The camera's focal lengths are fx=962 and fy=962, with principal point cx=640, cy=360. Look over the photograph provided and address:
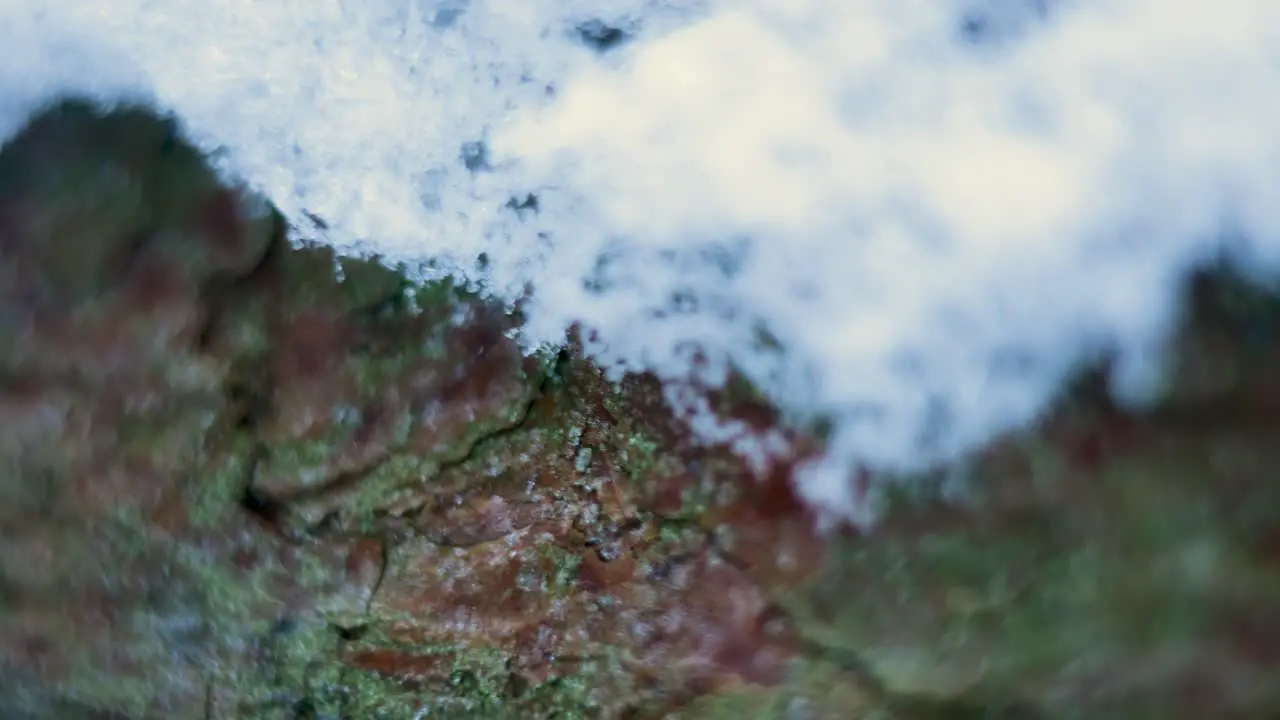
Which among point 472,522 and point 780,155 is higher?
point 780,155

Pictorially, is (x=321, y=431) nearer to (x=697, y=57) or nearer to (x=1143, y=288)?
(x=697, y=57)

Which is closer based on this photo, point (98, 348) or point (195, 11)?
point (98, 348)

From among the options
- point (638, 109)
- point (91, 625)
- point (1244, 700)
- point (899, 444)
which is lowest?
point (91, 625)

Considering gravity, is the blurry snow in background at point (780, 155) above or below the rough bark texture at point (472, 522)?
above

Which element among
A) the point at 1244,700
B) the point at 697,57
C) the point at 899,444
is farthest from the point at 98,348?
the point at 1244,700

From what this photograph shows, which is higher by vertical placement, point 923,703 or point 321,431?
point 321,431
